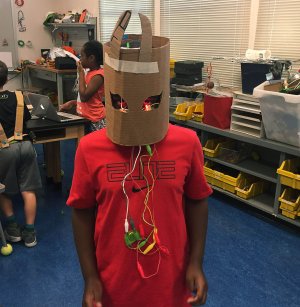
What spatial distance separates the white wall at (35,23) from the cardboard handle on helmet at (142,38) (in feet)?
16.9

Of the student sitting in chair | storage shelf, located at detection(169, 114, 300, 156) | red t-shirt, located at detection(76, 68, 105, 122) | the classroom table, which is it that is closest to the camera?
the student sitting in chair

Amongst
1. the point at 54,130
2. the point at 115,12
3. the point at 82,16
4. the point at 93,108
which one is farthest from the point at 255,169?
the point at 82,16

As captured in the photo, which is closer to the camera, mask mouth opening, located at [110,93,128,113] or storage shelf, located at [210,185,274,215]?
mask mouth opening, located at [110,93,128,113]

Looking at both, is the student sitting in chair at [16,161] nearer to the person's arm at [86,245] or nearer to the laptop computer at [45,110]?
the laptop computer at [45,110]

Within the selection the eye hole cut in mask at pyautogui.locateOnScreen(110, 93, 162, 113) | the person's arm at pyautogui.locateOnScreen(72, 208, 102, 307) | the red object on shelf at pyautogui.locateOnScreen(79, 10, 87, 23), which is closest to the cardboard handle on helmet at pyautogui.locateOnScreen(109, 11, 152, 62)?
the eye hole cut in mask at pyautogui.locateOnScreen(110, 93, 162, 113)

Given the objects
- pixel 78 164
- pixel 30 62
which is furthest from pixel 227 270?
pixel 30 62

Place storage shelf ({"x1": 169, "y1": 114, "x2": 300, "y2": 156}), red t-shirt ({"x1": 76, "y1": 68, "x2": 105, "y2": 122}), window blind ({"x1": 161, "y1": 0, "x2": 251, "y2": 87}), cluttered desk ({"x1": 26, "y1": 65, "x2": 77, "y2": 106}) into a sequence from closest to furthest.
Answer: storage shelf ({"x1": 169, "y1": 114, "x2": 300, "y2": 156})
red t-shirt ({"x1": 76, "y1": 68, "x2": 105, "y2": 122})
window blind ({"x1": 161, "y1": 0, "x2": 251, "y2": 87})
cluttered desk ({"x1": 26, "y1": 65, "x2": 77, "y2": 106})

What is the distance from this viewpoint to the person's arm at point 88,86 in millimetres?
2838

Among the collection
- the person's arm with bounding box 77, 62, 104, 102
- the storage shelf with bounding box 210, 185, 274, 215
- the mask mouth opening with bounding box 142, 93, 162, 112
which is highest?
the mask mouth opening with bounding box 142, 93, 162, 112

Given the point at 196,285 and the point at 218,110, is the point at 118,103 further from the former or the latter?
the point at 218,110

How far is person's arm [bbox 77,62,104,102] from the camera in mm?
2838

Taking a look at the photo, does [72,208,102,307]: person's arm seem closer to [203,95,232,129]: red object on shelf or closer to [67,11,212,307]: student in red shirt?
[67,11,212,307]: student in red shirt

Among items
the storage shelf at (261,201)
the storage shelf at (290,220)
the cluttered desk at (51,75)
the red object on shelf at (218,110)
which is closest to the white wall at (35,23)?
the cluttered desk at (51,75)

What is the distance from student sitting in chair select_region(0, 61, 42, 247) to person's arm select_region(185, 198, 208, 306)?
1725 millimetres
